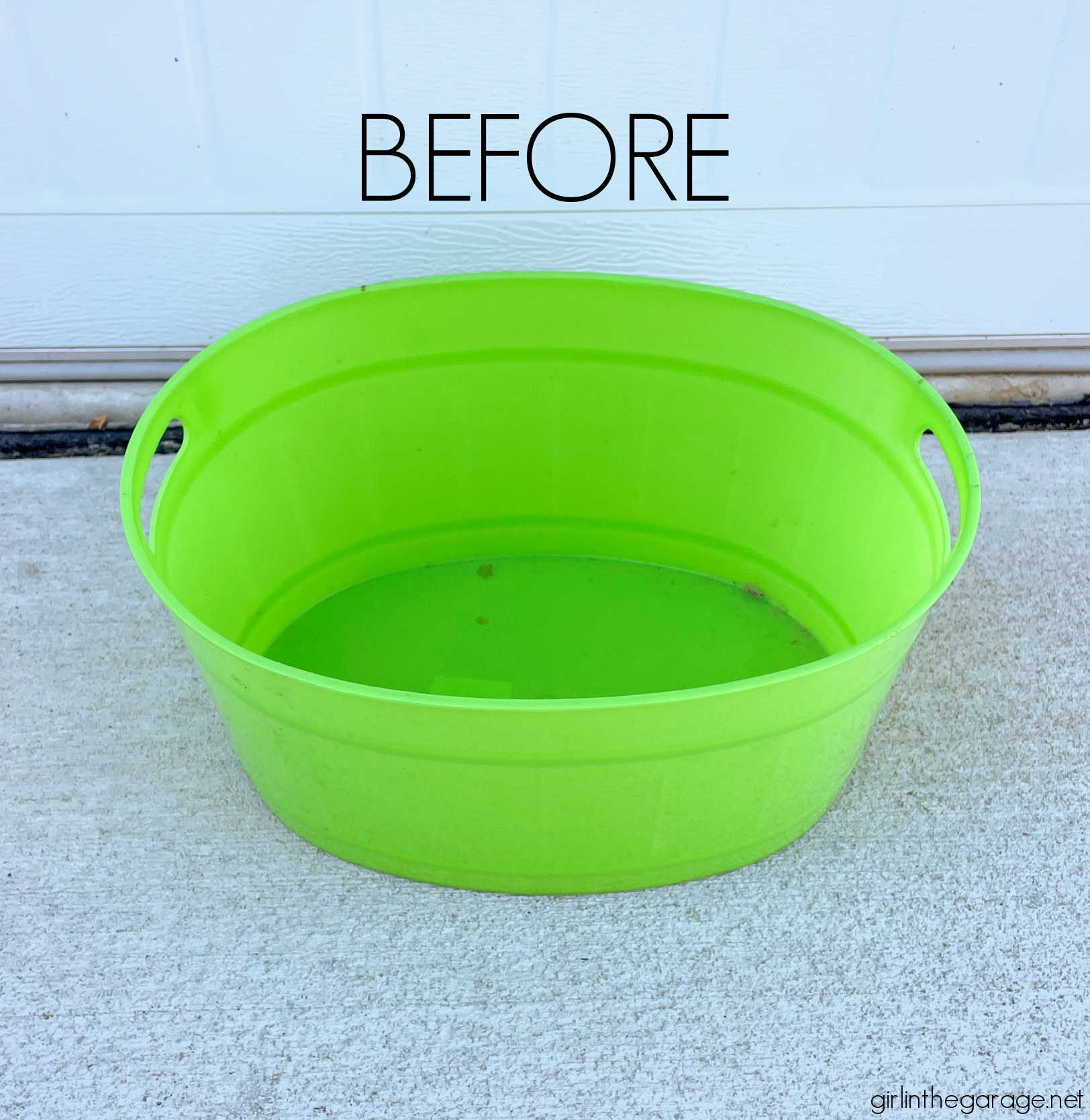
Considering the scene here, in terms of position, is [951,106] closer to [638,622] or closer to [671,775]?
[638,622]

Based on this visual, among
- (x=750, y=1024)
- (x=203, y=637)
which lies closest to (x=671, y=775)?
(x=750, y=1024)

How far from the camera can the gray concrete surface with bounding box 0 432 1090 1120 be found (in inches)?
33.6

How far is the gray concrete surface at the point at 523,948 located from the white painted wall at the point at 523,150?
1.66ft

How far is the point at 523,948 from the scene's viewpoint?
0.93 metres

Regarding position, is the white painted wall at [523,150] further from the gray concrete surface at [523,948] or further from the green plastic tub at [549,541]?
the gray concrete surface at [523,948]

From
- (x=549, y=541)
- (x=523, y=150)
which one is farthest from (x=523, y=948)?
(x=523, y=150)

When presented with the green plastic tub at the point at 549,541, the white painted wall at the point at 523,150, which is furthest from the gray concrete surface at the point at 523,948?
the white painted wall at the point at 523,150

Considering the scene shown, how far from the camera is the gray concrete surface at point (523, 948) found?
0.85 metres

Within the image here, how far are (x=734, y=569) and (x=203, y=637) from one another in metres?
0.66

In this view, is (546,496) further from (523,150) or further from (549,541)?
(523,150)

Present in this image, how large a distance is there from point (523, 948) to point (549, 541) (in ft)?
1.72

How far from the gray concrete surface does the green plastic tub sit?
2.1 inches

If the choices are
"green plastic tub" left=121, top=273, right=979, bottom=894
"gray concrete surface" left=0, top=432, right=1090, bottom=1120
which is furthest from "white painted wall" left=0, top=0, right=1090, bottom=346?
"gray concrete surface" left=0, top=432, right=1090, bottom=1120

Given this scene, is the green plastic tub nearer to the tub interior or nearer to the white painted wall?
the tub interior
